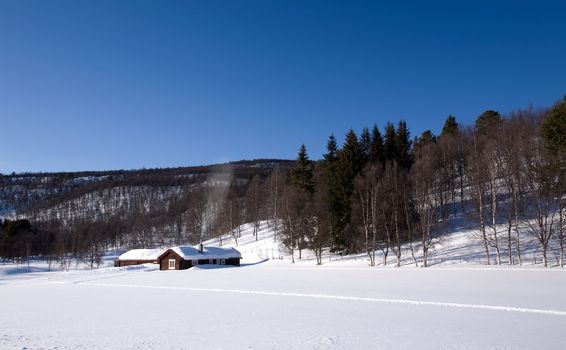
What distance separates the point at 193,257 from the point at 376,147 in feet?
89.7

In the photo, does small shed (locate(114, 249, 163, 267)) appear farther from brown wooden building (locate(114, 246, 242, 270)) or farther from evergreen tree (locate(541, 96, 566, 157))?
evergreen tree (locate(541, 96, 566, 157))

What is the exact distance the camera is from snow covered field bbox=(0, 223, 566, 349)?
10.9 metres

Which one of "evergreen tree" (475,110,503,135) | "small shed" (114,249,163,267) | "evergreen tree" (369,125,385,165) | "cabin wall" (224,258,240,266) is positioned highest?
"evergreen tree" (475,110,503,135)

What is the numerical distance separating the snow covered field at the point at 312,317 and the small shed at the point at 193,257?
89.4 ft

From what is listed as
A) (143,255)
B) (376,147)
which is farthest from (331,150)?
(143,255)

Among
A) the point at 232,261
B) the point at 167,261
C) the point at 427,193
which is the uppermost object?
the point at 427,193

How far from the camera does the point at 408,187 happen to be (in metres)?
43.6

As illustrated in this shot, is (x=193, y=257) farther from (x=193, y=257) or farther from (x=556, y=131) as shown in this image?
(x=556, y=131)

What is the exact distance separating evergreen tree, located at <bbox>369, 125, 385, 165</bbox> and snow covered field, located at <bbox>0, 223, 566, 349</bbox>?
2723cm

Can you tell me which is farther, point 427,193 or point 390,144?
point 390,144

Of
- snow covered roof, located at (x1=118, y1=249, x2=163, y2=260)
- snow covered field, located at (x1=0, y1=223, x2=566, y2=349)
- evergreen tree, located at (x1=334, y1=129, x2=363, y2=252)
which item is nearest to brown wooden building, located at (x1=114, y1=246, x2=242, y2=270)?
snow covered roof, located at (x1=118, y1=249, x2=163, y2=260)

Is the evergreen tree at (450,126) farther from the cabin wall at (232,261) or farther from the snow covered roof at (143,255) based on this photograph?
the snow covered roof at (143,255)

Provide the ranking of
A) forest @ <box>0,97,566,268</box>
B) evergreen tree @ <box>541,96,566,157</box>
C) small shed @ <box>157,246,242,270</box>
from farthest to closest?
small shed @ <box>157,246,242,270</box> → forest @ <box>0,97,566,268</box> → evergreen tree @ <box>541,96,566,157</box>

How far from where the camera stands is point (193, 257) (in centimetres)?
5212
